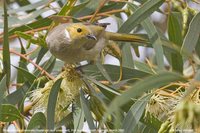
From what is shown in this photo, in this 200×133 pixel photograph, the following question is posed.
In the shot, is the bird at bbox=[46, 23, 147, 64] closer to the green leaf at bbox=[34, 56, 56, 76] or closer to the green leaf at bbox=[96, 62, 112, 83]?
the green leaf at bbox=[96, 62, 112, 83]

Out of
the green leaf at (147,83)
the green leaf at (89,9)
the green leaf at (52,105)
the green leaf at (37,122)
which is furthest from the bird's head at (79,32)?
the green leaf at (147,83)

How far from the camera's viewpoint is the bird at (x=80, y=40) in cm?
234

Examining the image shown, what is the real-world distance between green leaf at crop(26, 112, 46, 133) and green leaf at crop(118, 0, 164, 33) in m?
0.52

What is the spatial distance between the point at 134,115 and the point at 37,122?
40 cm

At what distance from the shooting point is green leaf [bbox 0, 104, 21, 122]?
2.34m

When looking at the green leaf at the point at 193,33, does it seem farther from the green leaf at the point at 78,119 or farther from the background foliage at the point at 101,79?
the green leaf at the point at 78,119

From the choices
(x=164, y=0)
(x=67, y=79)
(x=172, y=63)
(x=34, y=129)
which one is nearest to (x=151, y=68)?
(x=172, y=63)

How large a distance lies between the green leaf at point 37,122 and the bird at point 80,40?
0.85 feet

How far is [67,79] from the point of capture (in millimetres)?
2354

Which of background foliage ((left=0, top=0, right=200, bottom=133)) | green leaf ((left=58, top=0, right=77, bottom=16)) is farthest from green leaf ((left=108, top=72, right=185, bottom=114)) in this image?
green leaf ((left=58, top=0, right=77, bottom=16))

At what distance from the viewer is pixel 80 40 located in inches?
92.2

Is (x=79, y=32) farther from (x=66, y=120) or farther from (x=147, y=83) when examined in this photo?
(x=147, y=83)

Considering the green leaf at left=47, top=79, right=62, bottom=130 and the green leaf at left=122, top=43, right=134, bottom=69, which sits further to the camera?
the green leaf at left=122, top=43, right=134, bottom=69

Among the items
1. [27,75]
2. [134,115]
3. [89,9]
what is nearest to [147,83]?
[134,115]
